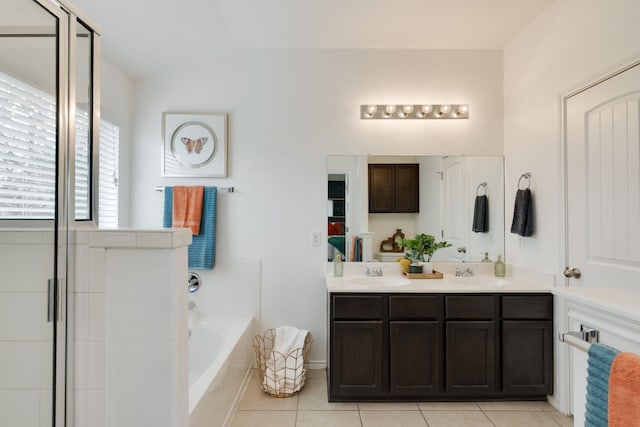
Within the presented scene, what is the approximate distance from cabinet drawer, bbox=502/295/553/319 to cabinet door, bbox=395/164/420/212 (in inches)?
38.1

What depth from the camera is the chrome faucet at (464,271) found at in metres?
2.95

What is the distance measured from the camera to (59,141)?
120 cm

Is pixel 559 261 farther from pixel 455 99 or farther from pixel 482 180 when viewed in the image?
pixel 455 99

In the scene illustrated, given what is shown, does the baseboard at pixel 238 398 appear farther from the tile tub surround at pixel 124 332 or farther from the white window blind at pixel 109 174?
the white window blind at pixel 109 174

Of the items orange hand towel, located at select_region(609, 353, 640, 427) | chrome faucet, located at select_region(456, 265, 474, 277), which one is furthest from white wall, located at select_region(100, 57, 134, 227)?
orange hand towel, located at select_region(609, 353, 640, 427)

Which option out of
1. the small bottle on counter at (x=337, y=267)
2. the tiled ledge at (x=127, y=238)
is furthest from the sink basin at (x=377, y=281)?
the tiled ledge at (x=127, y=238)

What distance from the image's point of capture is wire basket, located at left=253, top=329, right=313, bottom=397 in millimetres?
2584

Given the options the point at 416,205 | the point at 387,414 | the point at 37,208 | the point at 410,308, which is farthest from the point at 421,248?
the point at 37,208

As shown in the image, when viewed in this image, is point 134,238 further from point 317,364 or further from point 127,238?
point 317,364

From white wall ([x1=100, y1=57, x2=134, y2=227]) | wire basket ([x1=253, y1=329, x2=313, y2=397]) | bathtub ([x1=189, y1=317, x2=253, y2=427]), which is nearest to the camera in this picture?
bathtub ([x1=189, y1=317, x2=253, y2=427])

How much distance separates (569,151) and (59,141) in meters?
2.67

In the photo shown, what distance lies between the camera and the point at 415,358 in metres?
2.44

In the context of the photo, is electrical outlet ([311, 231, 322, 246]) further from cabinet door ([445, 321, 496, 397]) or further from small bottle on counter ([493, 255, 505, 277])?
small bottle on counter ([493, 255, 505, 277])

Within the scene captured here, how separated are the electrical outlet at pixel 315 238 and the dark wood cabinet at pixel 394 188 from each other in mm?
479
